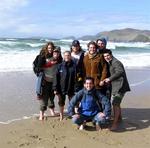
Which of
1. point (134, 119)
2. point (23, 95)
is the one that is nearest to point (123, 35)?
point (23, 95)

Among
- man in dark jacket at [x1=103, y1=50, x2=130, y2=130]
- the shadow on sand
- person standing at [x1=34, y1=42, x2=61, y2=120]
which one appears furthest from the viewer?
person standing at [x1=34, y1=42, x2=61, y2=120]

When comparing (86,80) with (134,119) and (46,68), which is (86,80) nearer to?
(46,68)

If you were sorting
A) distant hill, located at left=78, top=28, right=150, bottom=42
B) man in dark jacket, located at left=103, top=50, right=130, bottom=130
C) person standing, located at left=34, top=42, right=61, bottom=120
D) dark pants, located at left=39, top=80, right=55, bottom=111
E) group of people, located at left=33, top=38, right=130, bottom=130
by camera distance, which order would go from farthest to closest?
distant hill, located at left=78, top=28, right=150, bottom=42 < dark pants, located at left=39, top=80, right=55, bottom=111 < person standing, located at left=34, top=42, right=61, bottom=120 < man in dark jacket, located at left=103, top=50, right=130, bottom=130 < group of people, located at left=33, top=38, right=130, bottom=130

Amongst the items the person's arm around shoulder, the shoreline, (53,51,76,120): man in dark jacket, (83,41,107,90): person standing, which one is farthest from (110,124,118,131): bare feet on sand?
the shoreline

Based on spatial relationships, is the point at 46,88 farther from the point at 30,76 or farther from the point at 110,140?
the point at 30,76

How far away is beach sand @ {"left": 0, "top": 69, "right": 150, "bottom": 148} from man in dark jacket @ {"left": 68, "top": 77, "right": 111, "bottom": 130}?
7.7 inches

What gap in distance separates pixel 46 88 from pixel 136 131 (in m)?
1.96

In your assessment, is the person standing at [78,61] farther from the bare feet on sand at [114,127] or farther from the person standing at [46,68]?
the bare feet on sand at [114,127]

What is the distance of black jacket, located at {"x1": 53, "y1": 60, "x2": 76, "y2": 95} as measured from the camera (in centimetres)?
784

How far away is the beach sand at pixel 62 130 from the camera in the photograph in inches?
259

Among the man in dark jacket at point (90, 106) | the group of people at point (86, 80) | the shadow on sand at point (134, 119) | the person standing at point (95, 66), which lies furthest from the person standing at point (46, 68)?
the shadow on sand at point (134, 119)

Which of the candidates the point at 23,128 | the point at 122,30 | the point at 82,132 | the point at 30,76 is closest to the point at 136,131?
the point at 82,132

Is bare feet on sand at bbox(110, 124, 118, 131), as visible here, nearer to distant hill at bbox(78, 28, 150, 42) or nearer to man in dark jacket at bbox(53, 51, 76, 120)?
man in dark jacket at bbox(53, 51, 76, 120)

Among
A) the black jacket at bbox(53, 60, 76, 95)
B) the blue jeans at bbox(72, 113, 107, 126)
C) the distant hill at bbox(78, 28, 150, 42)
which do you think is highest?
the black jacket at bbox(53, 60, 76, 95)
